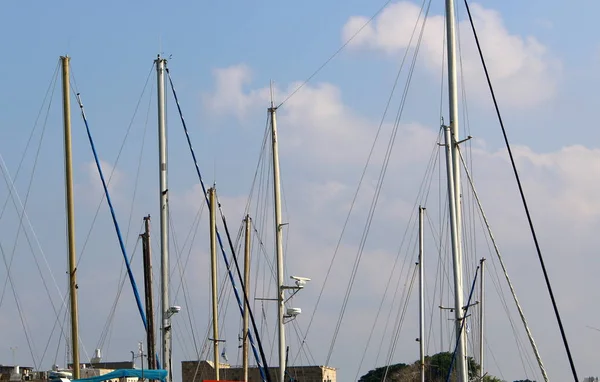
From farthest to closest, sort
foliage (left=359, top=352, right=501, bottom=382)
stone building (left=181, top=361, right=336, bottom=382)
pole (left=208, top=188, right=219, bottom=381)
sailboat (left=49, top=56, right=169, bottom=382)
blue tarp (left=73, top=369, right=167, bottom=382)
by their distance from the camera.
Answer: foliage (left=359, top=352, right=501, bottom=382)
stone building (left=181, top=361, right=336, bottom=382)
pole (left=208, top=188, right=219, bottom=381)
blue tarp (left=73, top=369, right=167, bottom=382)
sailboat (left=49, top=56, right=169, bottom=382)

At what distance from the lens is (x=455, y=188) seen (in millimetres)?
33375

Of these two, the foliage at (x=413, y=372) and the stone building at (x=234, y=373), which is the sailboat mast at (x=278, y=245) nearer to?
the stone building at (x=234, y=373)

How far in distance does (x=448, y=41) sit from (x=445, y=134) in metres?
2.91

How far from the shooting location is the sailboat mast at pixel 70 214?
1374 inches

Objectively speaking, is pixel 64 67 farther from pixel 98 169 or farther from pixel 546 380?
pixel 546 380

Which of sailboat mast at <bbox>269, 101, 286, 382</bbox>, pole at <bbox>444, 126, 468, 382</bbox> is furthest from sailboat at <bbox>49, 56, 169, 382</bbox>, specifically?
pole at <bbox>444, 126, 468, 382</bbox>

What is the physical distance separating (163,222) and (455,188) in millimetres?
12822

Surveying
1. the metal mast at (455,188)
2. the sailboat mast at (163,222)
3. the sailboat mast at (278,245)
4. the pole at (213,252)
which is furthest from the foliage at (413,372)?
the metal mast at (455,188)

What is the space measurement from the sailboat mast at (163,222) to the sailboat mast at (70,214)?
521 centimetres

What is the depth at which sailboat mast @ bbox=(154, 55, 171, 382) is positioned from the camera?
1583 inches

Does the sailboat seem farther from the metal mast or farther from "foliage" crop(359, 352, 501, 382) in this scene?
"foliage" crop(359, 352, 501, 382)

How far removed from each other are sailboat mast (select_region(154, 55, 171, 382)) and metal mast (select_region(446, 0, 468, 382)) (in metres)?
12.2

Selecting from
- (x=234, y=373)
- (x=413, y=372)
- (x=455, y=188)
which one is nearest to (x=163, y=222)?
(x=455, y=188)

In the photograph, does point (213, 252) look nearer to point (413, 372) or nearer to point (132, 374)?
point (132, 374)
